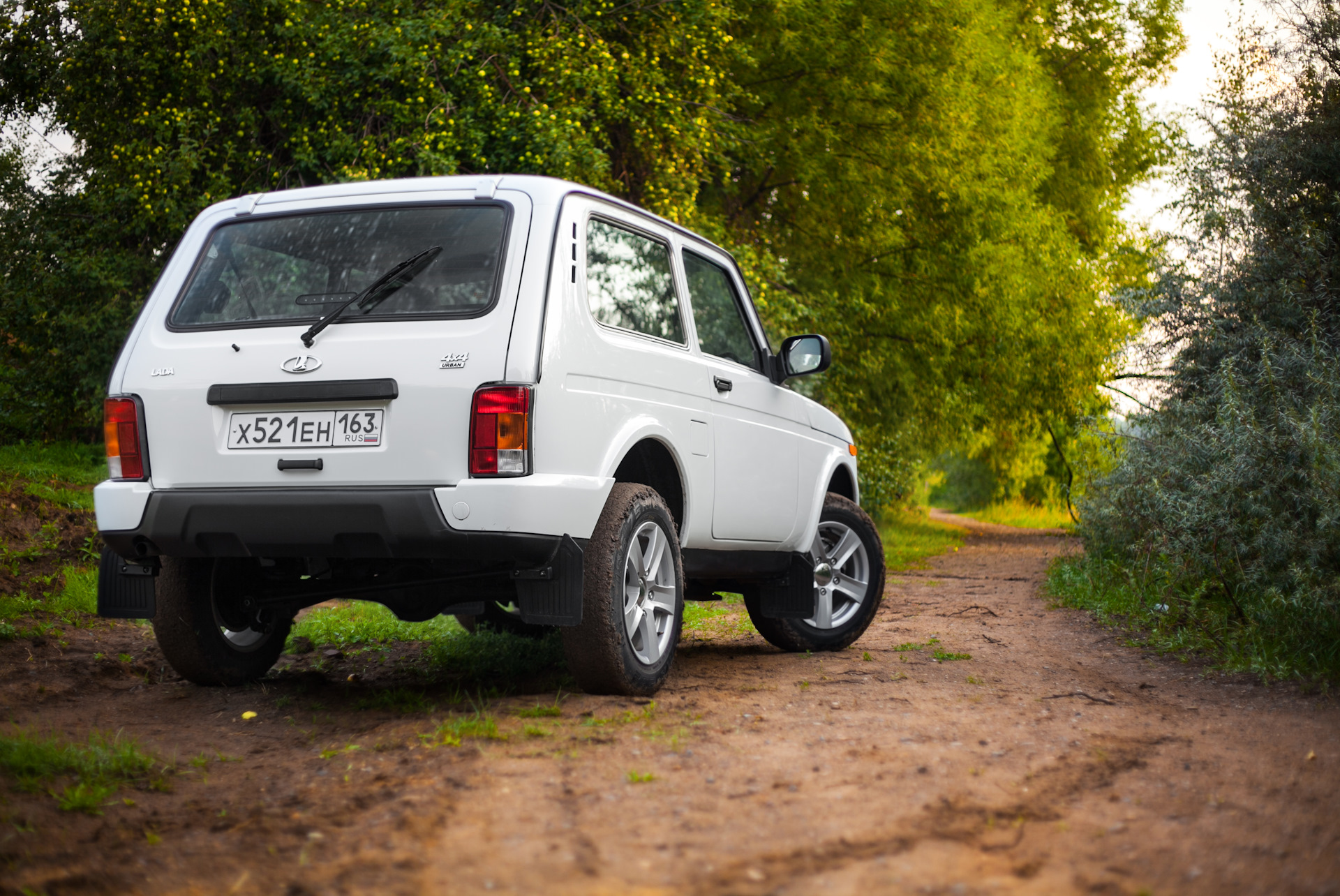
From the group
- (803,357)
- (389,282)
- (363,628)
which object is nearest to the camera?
(389,282)

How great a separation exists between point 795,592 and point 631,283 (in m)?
2.16

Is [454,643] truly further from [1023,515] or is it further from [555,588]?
[1023,515]

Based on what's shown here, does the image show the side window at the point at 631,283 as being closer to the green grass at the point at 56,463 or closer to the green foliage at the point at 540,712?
the green foliage at the point at 540,712

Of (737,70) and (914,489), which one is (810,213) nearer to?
(737,70)

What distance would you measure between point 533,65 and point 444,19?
917 millimetres

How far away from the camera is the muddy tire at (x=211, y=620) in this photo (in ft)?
16.5

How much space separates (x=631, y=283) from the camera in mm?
5172

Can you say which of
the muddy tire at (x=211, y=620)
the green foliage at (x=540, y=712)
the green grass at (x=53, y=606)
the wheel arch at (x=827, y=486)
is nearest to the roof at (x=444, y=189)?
the muddy tire at (x=211, y=620)

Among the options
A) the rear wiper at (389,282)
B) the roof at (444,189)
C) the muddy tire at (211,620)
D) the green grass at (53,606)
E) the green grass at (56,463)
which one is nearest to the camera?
the rear wiper at (389,282)

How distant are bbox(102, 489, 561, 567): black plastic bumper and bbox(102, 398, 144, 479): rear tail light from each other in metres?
0.18

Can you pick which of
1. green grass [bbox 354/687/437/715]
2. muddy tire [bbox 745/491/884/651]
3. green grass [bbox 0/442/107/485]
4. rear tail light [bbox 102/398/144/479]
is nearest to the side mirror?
muddy tire [bbox 745/491/884/651]

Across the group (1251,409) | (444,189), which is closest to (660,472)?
(444,189)

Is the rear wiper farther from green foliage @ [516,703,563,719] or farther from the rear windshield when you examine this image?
green foliage @ [516,703,563,719]

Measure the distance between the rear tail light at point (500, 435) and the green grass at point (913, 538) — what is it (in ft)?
26.2
